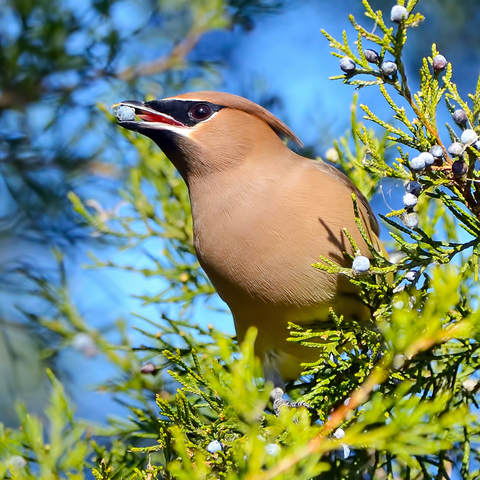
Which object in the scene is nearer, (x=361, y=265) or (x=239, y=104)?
(x=361, y=265)

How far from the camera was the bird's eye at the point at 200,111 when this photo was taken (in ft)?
9.04

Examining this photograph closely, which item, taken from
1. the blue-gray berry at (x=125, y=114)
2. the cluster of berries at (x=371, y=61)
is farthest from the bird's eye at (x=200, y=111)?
the cluster of berries at (x=371, y=61)

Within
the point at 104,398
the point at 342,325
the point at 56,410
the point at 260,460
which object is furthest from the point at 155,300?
the point at 104,398

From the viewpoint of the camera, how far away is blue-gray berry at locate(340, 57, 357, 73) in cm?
191

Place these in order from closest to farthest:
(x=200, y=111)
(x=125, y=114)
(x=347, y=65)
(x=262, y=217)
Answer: (x=347, y=65) < (x=262, y=217) < (x=125, y=114) < (x=200, y=111)

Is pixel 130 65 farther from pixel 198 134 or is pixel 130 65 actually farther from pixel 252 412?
pixel 252 412

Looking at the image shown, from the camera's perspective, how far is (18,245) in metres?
3.98

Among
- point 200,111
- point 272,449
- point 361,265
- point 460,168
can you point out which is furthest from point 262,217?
point 272,449

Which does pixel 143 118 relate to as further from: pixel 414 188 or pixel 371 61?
pixel 414 188

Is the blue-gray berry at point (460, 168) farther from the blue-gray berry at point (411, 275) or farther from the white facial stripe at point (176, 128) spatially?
the white facial stripe at point (176, 128)

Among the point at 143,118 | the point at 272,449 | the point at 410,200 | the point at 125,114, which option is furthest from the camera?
the point at 143,118

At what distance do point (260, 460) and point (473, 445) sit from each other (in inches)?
58.5

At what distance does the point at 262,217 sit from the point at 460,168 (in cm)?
78

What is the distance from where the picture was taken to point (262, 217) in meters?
2.39
